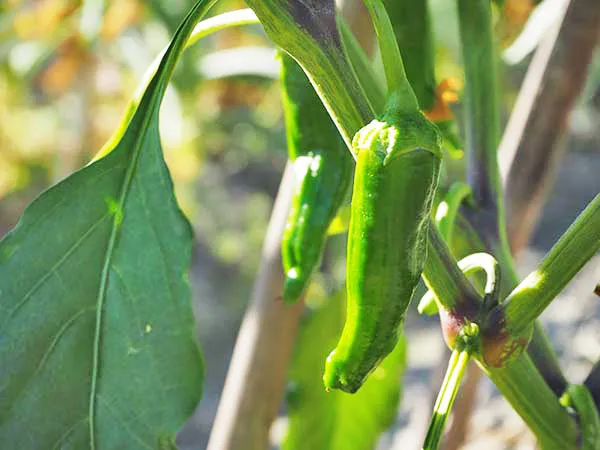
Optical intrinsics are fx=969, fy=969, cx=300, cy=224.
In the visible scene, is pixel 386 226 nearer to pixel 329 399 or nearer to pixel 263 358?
pixel 263 358

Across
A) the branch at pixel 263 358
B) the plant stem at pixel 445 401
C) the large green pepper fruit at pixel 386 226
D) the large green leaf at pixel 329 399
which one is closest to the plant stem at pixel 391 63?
the large green pepper fruit at pixel 386 226

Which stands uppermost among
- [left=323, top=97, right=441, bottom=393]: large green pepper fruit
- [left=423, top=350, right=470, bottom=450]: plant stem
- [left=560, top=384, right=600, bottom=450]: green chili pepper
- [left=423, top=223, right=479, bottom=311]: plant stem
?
[left=323, top=97, right=441, bottom=393]: large green pepper fruit

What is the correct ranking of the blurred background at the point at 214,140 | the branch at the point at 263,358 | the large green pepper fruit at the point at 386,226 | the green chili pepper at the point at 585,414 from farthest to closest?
the blurred background at the point at 214,140 < the branch at the point at 263,358 < the green chili pepper at the point at 585,414 < the large green pepper fruit at the point at 386,226

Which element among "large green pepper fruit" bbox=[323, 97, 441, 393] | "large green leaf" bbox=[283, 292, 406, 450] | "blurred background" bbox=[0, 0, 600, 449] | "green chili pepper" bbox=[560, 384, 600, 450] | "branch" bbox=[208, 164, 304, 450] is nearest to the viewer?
"large green pepper fruit" bbox=[323, 97, 441, 393]

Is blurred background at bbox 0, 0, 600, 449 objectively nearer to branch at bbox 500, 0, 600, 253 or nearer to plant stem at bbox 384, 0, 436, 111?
branch at bbox 500, 0, 600, 253

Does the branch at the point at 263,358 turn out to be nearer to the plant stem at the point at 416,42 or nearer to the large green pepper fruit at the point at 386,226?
the plant stem at the point at 416,42

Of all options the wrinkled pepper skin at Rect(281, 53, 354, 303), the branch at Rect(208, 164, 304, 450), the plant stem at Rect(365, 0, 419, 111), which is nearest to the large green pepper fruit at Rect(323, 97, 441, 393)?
the plant stem at Rect(365, 0, 419, 111)

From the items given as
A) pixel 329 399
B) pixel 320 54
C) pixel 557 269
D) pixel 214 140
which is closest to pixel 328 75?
pixel 320 54

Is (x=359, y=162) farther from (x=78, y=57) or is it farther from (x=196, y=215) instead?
(x=196, y=215)
